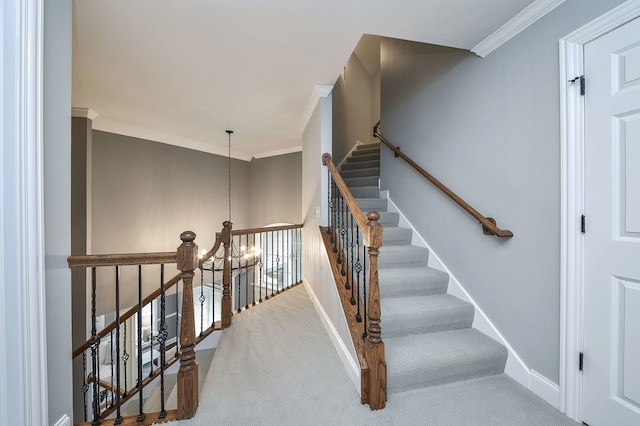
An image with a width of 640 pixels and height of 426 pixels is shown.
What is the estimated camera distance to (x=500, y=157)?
1892 millimetres

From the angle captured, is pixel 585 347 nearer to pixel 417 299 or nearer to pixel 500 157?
pixel 417 299

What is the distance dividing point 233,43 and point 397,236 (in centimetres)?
233

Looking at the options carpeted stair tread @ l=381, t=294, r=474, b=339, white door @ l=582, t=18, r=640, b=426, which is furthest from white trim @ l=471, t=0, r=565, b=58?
carpeted stair tread @ l=381, t=294, r=474, b=339

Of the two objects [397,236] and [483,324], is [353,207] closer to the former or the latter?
[397,236]

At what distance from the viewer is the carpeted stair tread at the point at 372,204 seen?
3.43 meters

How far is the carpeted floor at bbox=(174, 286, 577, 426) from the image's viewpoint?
1475mm

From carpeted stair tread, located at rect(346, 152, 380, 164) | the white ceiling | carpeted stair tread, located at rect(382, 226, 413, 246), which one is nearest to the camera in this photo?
the white ceiling

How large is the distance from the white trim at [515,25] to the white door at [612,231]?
380mm

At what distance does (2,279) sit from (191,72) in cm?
217

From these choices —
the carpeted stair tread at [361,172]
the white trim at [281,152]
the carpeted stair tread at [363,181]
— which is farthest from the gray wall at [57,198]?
Result: the white trim at [281,152]

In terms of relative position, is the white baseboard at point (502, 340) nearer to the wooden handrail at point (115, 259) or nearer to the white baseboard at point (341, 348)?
the white baseboard at point (341, 348)

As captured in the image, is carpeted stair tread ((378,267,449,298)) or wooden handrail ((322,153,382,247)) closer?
wooden handrail ((322,153,382,247))

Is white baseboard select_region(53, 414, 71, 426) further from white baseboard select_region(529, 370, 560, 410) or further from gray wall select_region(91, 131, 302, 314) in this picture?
gray wall select_region(91, 131, 302, 314)

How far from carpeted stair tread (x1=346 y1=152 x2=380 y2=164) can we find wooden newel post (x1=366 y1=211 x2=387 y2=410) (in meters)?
3.28
